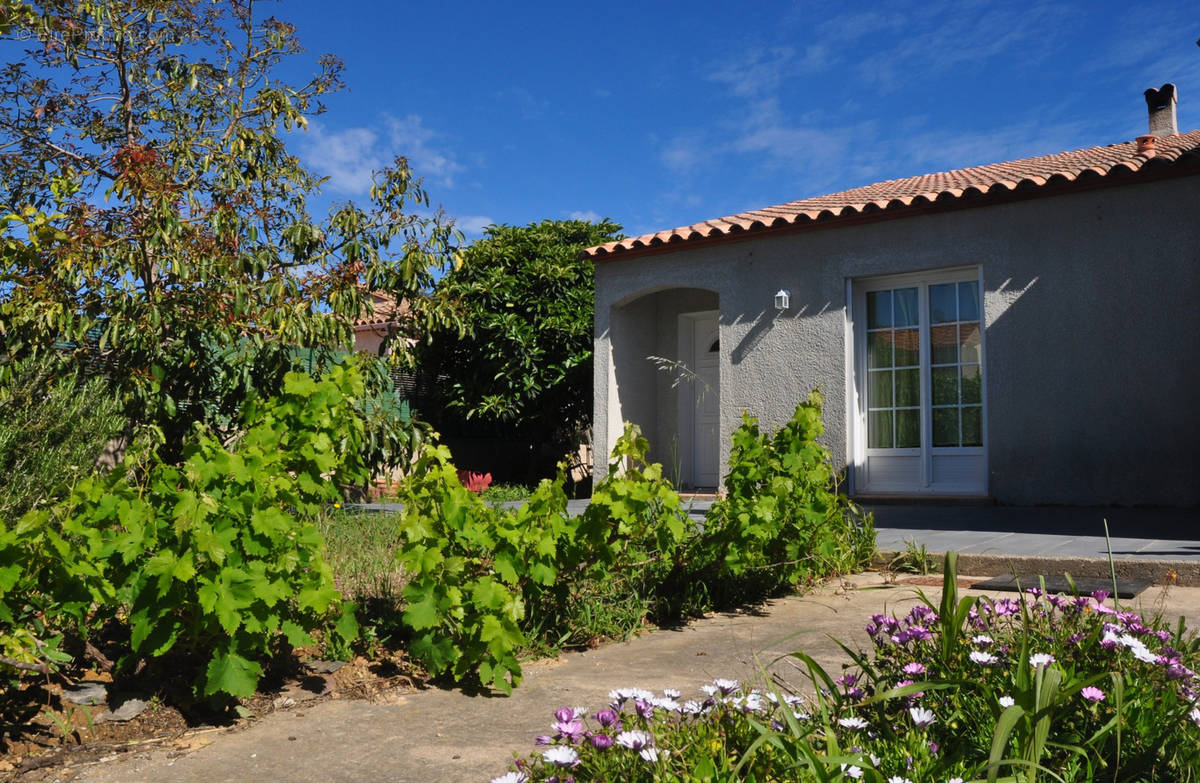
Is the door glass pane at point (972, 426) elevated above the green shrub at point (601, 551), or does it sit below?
above

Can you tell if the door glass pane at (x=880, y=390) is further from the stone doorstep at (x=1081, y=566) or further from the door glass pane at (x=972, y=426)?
the stone doorstep at (x=1081, y=566)

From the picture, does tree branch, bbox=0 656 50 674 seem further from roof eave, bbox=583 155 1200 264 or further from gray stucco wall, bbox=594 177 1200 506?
roof eave, bbox=583 155 1200 264

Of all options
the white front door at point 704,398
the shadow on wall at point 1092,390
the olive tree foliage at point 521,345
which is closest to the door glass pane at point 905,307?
the shadow on wall at point 1092,390

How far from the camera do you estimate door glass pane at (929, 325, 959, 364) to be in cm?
881

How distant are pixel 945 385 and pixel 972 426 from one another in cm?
46

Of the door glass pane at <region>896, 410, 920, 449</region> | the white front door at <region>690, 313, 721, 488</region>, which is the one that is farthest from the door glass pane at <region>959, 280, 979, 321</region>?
the white front door at <region>690, 313, 721, 488</region>

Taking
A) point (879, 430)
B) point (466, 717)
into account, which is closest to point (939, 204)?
point (879, 430)

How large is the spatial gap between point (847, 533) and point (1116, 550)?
1.52 meters

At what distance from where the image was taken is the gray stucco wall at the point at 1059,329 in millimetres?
7609

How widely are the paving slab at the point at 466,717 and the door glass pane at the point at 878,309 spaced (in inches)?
211

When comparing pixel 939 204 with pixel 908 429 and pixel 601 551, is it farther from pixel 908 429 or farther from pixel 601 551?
pixel 601 551

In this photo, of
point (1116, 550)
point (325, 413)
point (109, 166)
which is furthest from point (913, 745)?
point (109, 166)

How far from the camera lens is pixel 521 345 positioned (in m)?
11.8

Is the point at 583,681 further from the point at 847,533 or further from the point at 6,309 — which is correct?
the point at 6,309
